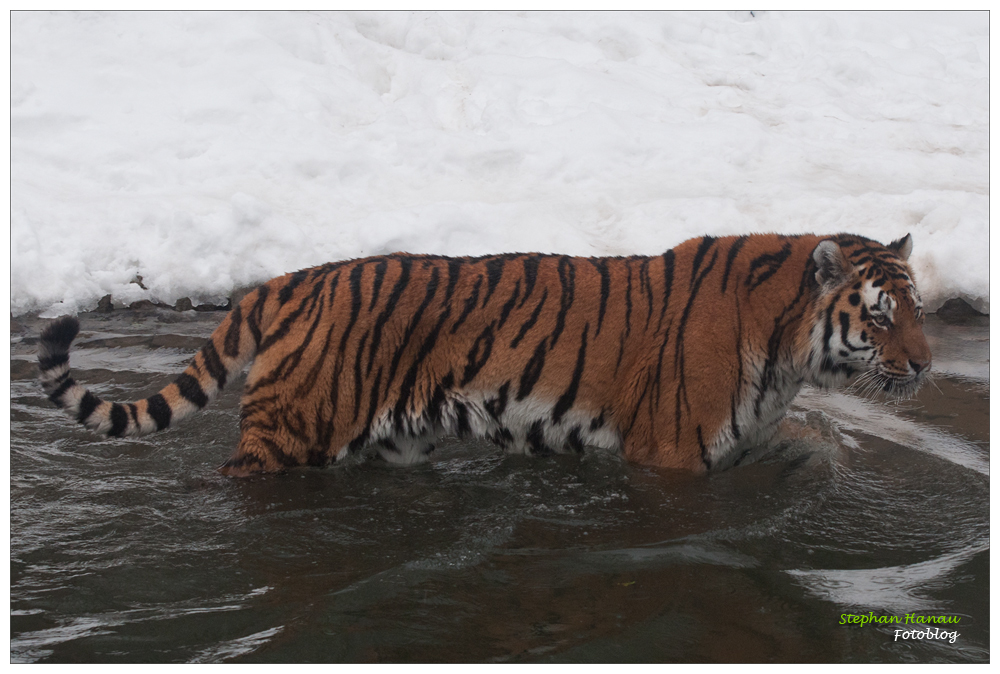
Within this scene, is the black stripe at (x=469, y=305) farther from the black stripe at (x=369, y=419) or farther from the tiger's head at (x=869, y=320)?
the tiger's head at (x=869, y=320)

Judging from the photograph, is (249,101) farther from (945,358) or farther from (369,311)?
(945,358)

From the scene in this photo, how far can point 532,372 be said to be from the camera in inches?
155

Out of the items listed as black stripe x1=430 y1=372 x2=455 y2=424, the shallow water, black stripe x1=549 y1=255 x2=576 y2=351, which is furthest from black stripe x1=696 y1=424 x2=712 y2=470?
black stripe x1=430 y1=372 x2=455 y2=424

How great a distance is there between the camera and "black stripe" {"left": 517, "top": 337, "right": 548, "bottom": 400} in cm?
393

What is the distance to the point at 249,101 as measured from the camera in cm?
945

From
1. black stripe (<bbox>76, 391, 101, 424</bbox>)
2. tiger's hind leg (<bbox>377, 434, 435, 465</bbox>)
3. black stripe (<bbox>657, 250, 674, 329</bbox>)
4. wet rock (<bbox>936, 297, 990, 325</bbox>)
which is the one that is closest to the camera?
black stripe (<bbox>76, 391, 101, 424</bbox>)

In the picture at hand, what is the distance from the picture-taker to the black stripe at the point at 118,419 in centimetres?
359

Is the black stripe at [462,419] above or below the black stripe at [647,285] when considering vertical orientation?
below

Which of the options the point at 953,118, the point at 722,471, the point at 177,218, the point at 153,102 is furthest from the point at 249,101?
the point at 953,118

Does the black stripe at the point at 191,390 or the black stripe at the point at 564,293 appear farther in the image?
the black stripe at the point at 564,293

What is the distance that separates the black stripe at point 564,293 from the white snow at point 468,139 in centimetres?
323

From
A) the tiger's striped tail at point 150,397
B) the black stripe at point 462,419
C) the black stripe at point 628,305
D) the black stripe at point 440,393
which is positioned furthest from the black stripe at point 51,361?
the black stripe at point 628,305

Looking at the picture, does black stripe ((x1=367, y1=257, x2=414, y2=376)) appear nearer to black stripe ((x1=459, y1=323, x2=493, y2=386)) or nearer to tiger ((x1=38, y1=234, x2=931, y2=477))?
tiger ((x1=38, y1=234, x2=931, y2=477))

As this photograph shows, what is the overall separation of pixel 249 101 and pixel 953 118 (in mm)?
8479
